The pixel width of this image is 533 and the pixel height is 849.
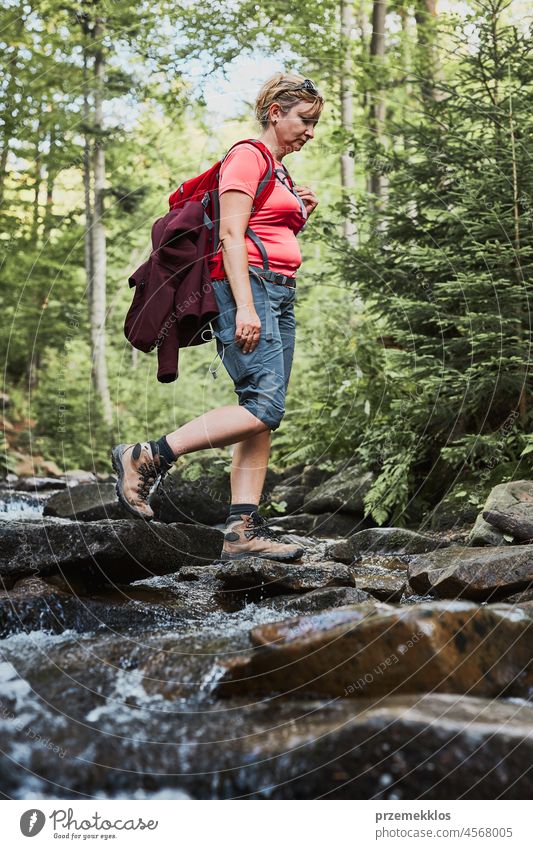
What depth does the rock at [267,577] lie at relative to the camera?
169 inches

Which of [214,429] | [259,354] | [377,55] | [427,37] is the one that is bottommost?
[214,429]

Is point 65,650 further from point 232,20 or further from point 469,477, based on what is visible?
point 232,20

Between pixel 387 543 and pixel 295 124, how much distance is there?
320cm

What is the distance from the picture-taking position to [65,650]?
124 inches

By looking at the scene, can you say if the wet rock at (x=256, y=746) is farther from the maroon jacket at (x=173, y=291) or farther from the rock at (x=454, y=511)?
the rock at (x=454, y=511)

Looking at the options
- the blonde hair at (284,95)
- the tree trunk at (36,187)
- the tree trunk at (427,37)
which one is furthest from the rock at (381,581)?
the tree trunk at (36,187)

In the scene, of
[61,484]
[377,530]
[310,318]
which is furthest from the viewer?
[310,318]

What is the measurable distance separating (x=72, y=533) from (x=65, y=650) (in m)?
1.23

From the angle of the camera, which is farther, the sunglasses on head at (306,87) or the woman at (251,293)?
the sunglasses on head at (306,87)

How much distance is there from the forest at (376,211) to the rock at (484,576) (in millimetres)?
2218

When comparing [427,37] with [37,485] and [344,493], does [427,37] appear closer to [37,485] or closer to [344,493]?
[344,493]

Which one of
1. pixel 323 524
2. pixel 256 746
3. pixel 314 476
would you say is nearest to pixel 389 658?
pixel 256 746

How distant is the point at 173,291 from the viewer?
4.20 metres
